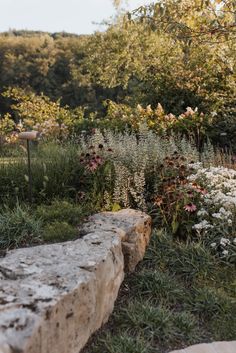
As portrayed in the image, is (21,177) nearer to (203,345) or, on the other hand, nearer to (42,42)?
(203,345)

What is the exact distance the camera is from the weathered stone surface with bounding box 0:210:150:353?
6.89 feet

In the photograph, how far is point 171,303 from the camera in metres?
3.29

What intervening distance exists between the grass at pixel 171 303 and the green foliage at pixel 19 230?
0.79 metres

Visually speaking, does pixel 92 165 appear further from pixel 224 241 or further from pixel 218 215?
pixel 224 241

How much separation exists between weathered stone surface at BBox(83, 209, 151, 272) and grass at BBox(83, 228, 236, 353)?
132 mm

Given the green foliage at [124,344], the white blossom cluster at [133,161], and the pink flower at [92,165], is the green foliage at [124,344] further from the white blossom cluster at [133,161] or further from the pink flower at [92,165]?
the pink flower at [92,165]

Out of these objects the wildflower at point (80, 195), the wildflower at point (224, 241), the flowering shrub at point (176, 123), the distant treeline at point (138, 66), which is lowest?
the wildflower at point (224, 241)

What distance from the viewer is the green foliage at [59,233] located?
10.9ft

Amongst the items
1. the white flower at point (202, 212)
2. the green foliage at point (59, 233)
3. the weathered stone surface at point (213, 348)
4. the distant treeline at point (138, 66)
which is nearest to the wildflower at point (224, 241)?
the white flower at point (202, 212)

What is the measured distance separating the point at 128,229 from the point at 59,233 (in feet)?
1.79

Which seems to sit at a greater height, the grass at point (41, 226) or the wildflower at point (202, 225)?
the grass at point (41, 226)

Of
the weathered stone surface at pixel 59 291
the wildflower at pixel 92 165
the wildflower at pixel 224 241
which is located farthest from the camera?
the wildflower at pixel 92 165

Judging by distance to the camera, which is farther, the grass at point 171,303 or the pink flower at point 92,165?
the pink flower at point 92,165

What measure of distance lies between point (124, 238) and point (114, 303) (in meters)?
0.51
